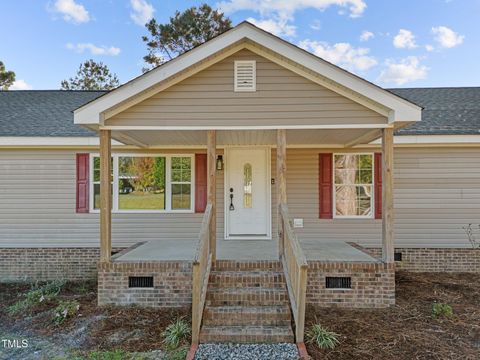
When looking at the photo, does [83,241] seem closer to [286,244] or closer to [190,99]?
[190,99]

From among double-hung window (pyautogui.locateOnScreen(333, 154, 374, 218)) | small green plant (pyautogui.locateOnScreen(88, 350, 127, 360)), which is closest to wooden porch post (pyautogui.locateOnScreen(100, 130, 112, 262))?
small green plant (pyautogui.locateOnScreen(88, 350, 127, 360))

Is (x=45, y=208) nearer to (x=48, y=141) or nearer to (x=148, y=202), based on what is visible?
(x=48, y=141)

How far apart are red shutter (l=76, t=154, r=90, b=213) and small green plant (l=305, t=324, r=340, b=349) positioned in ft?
19.3

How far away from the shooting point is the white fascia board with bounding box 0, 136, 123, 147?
7320mm

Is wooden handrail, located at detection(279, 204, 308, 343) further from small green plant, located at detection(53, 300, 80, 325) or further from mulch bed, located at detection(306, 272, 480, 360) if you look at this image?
Result: small green plant, located at detection(53, 300, 80, 325)

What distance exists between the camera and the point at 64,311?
4.94 meters

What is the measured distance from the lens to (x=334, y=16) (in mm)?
Result: 15984

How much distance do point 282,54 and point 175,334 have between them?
423cm

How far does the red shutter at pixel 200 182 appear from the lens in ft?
25.4

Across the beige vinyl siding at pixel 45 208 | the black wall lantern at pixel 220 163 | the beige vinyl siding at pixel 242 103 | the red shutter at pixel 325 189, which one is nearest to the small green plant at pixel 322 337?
the beige vinyl siding at pixel 242 103

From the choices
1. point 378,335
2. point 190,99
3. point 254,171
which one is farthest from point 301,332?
point 254,171

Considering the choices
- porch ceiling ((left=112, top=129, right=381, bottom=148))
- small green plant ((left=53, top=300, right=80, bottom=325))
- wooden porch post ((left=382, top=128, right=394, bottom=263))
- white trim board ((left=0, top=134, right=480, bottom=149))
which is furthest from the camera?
white trim board ((left=0, top=134, right=480, bottom=149))

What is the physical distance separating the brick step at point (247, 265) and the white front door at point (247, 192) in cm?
235

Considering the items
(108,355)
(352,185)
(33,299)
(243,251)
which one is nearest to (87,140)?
(33,299)
